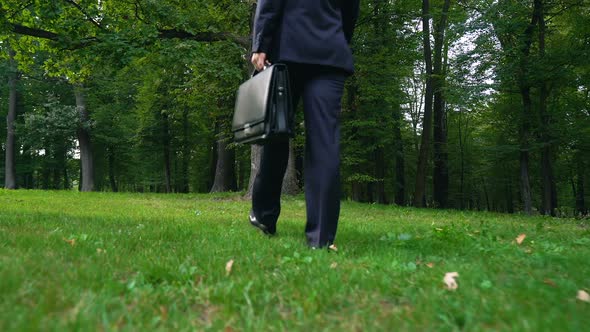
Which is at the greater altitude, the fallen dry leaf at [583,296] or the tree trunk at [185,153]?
the tree trunk at [185,153]

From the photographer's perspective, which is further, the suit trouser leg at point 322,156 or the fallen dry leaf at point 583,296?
the suit trouser leg at point 322,156

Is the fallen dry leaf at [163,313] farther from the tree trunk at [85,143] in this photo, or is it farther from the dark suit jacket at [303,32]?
the tree trunk at [85,143]

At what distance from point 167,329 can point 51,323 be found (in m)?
0.36

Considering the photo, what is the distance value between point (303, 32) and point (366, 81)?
1347cm

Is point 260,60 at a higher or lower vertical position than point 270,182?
higher

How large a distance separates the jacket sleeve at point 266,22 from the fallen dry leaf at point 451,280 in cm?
216

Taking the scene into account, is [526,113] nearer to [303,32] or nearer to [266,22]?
[303,32]

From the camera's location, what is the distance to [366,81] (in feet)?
53.6

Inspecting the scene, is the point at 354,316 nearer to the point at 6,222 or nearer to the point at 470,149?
the point at 6,222

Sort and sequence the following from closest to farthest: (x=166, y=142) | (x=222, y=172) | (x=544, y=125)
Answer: (x=544, y=125), (x=222, y=172), (x=166, y=142)

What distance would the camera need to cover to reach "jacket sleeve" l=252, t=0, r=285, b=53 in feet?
10.9

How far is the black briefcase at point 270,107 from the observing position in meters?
3.10

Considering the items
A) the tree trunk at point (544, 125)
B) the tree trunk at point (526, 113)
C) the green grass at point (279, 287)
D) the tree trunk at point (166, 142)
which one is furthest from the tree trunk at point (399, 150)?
the green grass at point (279, 287)

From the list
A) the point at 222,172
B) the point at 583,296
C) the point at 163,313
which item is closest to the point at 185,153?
the point at 222,172
